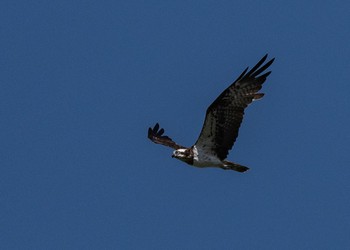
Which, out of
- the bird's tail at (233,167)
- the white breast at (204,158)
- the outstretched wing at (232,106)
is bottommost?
the bird's tail at (233,167)

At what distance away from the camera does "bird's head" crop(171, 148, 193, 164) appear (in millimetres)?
26359

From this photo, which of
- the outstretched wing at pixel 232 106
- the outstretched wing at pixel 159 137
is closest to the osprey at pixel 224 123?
the outstretched wing at pixel 232 106

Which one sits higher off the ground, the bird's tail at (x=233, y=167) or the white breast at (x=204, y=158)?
the white breast at (x=204, y=158)

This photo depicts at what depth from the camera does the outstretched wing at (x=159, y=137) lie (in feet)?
94.3

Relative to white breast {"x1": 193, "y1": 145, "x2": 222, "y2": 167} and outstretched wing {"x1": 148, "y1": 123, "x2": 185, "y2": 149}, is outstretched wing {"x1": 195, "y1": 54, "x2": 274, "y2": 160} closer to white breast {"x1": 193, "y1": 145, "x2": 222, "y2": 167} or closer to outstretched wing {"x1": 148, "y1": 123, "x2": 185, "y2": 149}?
white breast {"x1": 193, "y1": 145, "x2": 222, "y2": 167}

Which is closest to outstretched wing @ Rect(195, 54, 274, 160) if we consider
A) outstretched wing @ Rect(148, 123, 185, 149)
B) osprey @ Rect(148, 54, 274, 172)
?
osprey @ Rect(148, 54, 274, 172)

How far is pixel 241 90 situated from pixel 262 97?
18.9 inches

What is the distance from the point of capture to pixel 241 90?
25.7 meters

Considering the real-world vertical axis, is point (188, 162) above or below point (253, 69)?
below

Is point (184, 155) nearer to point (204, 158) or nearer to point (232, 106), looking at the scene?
point (204, 158)

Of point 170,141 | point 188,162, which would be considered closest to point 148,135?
point 170,141

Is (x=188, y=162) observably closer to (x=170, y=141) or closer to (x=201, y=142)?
(x=201, y=142)

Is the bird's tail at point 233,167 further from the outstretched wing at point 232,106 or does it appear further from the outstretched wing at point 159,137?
the outstretched wing at point 159,137

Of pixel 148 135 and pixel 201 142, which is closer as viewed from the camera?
pixel 201 142
